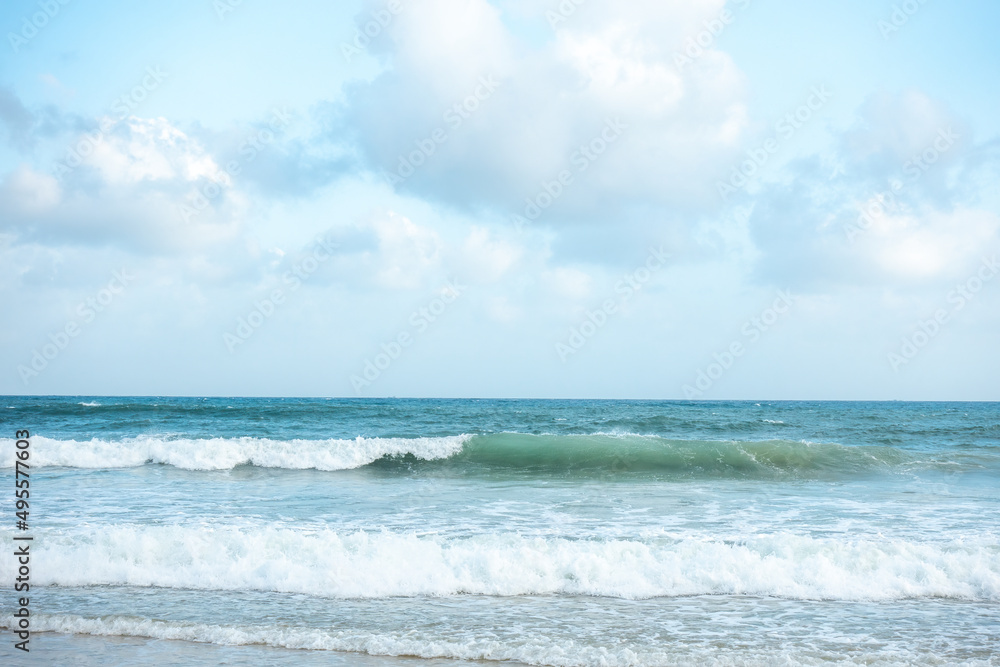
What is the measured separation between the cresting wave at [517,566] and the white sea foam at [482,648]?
51.6 inches

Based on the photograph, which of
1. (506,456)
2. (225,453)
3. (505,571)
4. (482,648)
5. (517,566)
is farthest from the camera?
(506,456)

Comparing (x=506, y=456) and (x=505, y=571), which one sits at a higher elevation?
(x=505, y=571)

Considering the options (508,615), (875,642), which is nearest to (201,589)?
(508,615)

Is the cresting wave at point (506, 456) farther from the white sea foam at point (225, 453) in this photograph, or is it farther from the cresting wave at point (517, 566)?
the cresting wave at point (517, 566)

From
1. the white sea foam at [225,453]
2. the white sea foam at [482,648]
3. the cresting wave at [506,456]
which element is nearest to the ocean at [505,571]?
the white sea foam at [482,648]

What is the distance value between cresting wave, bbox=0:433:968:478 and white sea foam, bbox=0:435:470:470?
0.02 meters

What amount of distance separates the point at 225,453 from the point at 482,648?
15.8 m

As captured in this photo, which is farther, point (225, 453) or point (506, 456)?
point (506, 456)

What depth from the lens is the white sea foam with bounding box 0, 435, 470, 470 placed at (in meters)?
18.7

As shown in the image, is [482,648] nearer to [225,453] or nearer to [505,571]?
[505,571]

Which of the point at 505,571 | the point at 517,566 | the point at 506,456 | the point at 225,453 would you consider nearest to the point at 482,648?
the point at 505,571

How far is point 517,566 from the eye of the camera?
7891mm

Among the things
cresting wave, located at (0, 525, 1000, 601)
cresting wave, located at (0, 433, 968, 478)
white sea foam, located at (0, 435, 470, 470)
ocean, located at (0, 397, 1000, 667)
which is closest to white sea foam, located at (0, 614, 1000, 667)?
ocean, located at (0, 397, 1000, 667)

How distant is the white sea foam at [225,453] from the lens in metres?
18.7
